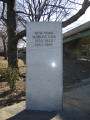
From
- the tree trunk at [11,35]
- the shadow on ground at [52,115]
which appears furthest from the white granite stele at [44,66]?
the tree trunk at [11,35]

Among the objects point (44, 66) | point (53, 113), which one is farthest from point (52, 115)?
point (44, 66)

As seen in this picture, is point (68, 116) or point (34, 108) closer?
point (68, 116)

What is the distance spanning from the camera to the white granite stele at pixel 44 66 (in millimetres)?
3531

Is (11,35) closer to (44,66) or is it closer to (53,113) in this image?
(44,66)

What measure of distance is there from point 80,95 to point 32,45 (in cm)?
267

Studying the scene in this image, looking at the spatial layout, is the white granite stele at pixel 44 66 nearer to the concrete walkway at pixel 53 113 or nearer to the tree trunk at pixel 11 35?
the concrete walkway at pixel 53 113

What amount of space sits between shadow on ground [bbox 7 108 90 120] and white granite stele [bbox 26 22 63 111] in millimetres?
168

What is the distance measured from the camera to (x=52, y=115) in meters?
Result: 3.36

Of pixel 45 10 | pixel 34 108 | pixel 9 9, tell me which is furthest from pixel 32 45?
pixel 9 9

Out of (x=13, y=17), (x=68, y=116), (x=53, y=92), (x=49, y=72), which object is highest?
(x=13, y=17)

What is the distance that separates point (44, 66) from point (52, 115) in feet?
4.11

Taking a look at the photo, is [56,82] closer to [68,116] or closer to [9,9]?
[68,116]

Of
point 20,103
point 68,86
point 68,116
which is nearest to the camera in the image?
point 68,116

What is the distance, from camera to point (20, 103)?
13.6 feet
